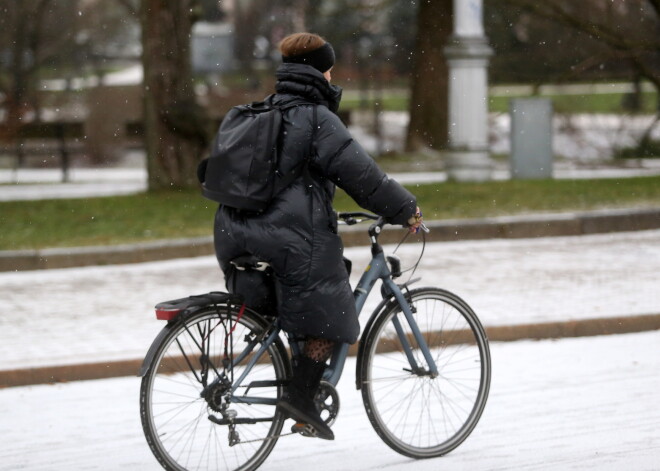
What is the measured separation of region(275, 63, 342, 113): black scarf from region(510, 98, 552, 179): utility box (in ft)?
45.3

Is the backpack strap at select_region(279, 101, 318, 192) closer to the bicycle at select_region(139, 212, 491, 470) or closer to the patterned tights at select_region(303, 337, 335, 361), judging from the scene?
the bicycle at select_region(139, 212, 491, 470)

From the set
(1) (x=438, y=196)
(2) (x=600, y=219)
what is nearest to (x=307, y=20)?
(1) (x=438, y=196)

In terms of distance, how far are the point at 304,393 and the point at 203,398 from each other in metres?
0.37

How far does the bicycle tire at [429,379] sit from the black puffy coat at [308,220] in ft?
1.19

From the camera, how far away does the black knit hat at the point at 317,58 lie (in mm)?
4934

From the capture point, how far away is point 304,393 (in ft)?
16.5

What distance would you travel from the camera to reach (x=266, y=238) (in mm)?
4836

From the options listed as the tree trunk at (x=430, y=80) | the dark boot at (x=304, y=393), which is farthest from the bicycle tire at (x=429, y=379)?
the tree trunk at (x=430, y=80)

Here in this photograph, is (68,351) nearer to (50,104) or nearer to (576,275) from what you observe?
(576,275)

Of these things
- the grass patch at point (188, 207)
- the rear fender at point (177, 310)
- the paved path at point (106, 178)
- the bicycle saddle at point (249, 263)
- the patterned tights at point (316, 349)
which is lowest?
the paved path at point (106, 178)

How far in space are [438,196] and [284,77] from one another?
1081 centimetres

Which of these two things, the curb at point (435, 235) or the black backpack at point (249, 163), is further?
the curb at point (435, 235)

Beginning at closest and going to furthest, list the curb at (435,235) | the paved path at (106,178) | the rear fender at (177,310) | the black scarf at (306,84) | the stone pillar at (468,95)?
the rear fender at (177,310) < the black scarf at (306,84) < the curb at (435,235) < the stone pillar at (468,95) < the paved path at (106,178)

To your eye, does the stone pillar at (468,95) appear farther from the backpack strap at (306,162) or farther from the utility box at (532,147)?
the backpack strap at (306,162)
